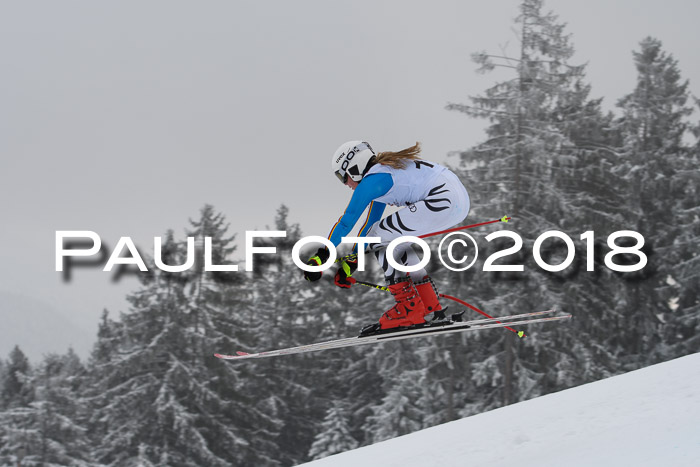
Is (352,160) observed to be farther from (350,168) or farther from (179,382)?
(179,382)

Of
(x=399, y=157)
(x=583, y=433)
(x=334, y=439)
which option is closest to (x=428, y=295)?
(x=399, y=157)

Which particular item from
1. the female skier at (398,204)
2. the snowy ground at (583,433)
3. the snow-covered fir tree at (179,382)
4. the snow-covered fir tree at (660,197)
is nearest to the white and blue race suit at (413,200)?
the female skier at (398,204)

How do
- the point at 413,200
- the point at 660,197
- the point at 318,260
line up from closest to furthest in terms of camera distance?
the point at 318,260
the point at 413,200
the point at 660,197

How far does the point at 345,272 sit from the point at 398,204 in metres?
0.64

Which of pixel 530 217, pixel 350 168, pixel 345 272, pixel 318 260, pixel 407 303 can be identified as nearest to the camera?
pixel 318 260

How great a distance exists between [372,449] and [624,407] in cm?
252

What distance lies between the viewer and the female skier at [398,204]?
5.11 metres

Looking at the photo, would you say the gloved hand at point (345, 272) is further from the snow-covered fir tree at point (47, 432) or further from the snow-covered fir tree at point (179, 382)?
the snow-covered fir tree at point (47, 432)

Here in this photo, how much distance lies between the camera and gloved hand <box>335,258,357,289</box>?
556 cm

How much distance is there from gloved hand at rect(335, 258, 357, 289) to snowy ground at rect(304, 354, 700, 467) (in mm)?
1593

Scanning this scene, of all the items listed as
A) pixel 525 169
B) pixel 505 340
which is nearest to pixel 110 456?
pixel 505 340

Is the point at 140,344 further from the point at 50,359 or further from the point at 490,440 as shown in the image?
the point at 490,440

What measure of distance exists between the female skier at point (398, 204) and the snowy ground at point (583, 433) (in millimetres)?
1154

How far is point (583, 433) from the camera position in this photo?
5.38 m
